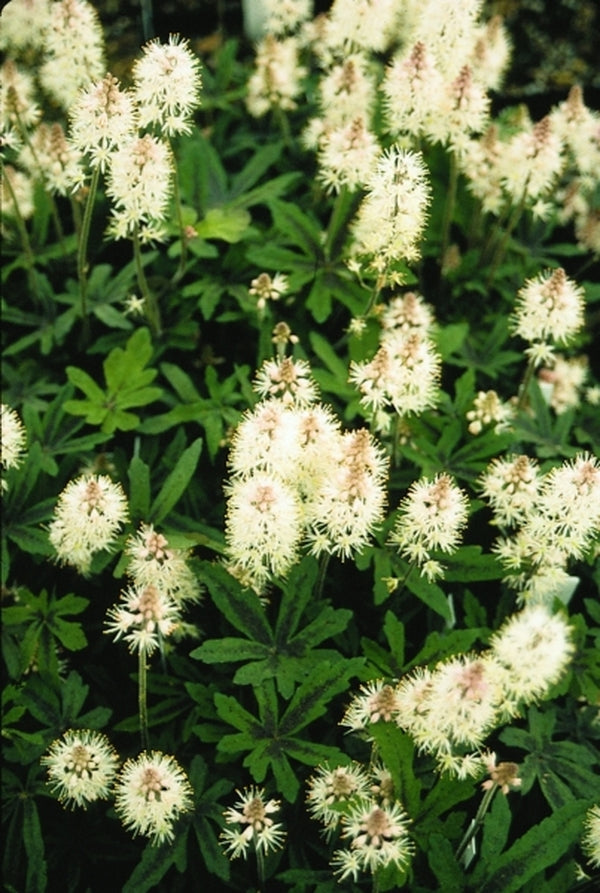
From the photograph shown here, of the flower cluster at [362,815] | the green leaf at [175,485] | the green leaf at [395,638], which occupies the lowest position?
the flower cluster at [362,815]

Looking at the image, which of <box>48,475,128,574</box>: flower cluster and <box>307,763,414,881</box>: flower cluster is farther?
<box>48,475,128,574</box>: flower cluster

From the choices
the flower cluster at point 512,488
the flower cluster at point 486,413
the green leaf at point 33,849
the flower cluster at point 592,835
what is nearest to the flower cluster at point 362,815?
the flower cluster at point 592,835

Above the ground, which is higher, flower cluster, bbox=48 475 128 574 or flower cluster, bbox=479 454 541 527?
flower cluster, bbox=48 475 128 574

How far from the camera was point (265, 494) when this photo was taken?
1.69 metres

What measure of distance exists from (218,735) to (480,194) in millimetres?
2033

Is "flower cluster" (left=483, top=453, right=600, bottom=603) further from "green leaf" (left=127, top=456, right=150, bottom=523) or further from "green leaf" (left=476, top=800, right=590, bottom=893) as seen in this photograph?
"green leaf" (left=127, top=456, right=150, bottom=523)

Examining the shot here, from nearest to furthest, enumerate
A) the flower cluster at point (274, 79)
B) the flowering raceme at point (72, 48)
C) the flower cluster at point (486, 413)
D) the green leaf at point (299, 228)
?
1. the flower cluster at point (486, 413)
2. the flowering raceme at point (72, 48)
3. the green leaf at point (299, 228)
4. the flower cluster at point (274, 79)

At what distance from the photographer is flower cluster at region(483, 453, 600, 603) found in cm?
179

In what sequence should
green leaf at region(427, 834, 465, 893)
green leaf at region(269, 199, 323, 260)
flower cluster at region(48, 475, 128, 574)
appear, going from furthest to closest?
green leaf at region(269, 199, 323, 260), flower cluster at region(48, 475, 128, 574), green leaf at region(427, 834, 465, 893)

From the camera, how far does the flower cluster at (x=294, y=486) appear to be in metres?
1.71

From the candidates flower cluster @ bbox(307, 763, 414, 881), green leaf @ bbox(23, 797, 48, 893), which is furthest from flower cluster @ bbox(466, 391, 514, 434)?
green leaf @ bbox(23, 797, 48, 893)

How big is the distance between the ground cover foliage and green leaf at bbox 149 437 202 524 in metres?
0.01

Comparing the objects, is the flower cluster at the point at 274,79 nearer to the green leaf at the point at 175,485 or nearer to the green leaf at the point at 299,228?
the green leaf at the point at 299,228

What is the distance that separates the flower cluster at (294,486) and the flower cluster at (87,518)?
0.92 feet
